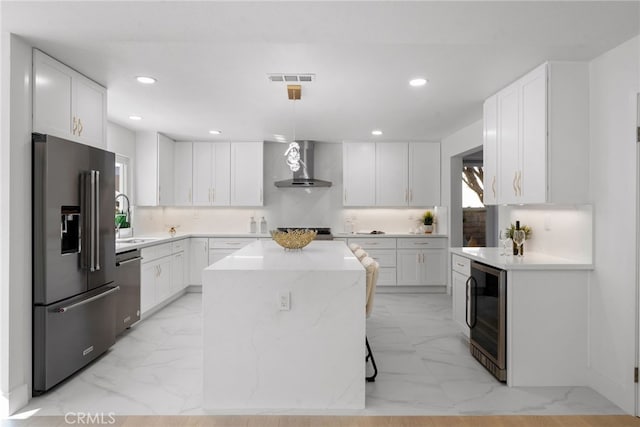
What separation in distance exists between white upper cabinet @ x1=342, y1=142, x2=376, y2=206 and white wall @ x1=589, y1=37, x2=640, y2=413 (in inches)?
145

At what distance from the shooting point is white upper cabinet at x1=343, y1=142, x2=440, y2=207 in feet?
21.0

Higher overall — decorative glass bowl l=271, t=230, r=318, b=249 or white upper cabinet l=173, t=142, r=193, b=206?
white upper cabinet l=173, t=142, r=193, b=206

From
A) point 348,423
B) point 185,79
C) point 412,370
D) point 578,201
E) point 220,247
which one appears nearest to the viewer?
point 348,423

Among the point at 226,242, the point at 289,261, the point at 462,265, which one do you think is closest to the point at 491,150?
the point at 462,265

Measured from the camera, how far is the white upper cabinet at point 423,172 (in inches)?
252

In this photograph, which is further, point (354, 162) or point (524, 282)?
point (354, 162)

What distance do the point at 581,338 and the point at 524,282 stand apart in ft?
1.87

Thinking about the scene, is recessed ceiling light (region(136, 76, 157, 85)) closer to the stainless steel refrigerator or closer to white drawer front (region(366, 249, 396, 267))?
the stainless steel refrigerator

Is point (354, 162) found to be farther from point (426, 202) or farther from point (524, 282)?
point (524, 282)

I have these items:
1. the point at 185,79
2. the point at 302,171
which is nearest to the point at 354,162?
the point at 302,171

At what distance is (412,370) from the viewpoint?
10.4 feet

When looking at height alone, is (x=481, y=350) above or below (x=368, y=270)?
below

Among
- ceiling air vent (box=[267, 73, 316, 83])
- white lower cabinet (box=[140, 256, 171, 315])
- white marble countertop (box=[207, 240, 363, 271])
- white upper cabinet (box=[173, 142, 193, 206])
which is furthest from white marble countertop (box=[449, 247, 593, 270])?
white upper cabinet (box=[173, 142, 193, 206])

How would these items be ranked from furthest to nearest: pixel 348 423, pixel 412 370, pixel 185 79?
pixel 185 79
pixel 412 370
pixel 348 423
